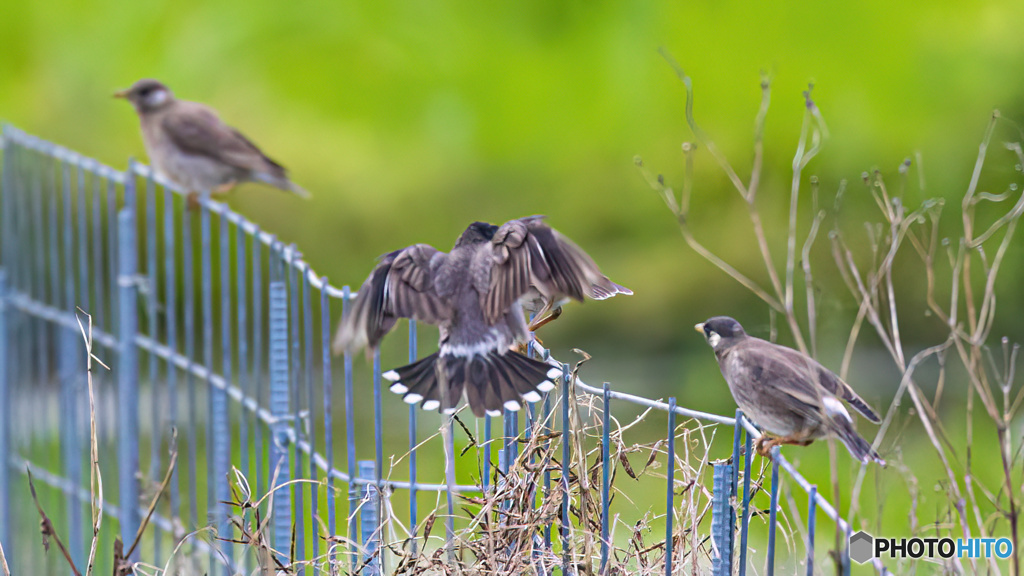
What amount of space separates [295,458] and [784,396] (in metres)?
0.82

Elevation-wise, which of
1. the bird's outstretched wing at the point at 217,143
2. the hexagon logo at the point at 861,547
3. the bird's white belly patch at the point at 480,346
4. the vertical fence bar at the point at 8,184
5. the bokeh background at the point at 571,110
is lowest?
the hexagon logo at the point at 861,547

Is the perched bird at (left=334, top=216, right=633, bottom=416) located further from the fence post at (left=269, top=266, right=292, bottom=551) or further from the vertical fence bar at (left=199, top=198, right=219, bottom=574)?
the vertical fence bar at (left=199, top=198, right=219, bottom=574)

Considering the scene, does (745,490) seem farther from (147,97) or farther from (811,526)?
(147,97)

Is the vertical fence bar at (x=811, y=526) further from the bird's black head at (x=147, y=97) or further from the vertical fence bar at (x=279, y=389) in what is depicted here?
the bird's black head at (x=147, y=97)

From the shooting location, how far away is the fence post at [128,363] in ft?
9.41

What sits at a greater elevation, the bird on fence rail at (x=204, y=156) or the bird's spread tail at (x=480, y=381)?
the bird on fence rail at (x=204, y=156)

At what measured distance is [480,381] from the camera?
1.92 metres

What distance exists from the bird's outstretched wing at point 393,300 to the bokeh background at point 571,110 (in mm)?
3137

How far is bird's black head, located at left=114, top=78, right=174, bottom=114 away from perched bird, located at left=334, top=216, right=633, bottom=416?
206cm

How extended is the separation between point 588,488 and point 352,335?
487 mm

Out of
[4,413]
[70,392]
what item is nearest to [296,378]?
[70,392]

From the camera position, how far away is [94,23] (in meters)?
→ 6.38

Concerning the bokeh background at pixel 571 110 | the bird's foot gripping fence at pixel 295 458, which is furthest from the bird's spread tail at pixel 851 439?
the bokeh background at pixel 571 110

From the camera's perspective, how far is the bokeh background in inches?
217
